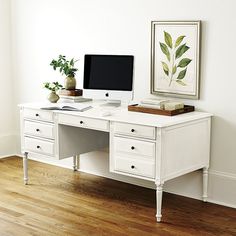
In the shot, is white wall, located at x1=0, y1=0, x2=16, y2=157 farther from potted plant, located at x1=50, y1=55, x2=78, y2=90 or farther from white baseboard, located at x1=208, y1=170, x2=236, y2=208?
white baseboard, located at x1=208, y1=170, x2=236, y2=208

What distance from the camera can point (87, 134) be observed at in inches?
177

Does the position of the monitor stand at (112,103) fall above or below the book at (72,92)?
below

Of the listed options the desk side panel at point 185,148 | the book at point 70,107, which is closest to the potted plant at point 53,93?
the book at point 70,107

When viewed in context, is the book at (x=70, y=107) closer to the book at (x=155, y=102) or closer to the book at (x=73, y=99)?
the book at (x=73, y=99)

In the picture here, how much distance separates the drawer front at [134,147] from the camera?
3604 millimetres

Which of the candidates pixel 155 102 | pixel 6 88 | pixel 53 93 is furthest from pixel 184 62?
pixel 6 88

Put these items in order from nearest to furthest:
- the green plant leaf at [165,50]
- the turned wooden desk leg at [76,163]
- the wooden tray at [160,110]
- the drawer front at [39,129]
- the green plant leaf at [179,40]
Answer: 1. the wooden tray at [160,110]
2. the green plant leaf at [179,40]
3. the green plant leaf at [165,50]
4. the drawer front at [39,129]
5. the turned wooden desk leg at [76,163]

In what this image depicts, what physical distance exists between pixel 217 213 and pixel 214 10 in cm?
149

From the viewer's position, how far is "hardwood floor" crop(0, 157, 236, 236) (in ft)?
11.6

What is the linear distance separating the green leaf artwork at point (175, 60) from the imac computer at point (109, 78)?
278mm

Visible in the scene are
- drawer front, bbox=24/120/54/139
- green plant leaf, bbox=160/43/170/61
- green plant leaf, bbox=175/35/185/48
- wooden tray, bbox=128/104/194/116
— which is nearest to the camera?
wooden tray, bbox=128/104/194/116

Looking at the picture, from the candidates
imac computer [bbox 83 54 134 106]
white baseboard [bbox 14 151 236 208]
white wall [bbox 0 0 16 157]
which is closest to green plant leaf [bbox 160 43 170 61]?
imac computer [bbox 83 54 134 106]

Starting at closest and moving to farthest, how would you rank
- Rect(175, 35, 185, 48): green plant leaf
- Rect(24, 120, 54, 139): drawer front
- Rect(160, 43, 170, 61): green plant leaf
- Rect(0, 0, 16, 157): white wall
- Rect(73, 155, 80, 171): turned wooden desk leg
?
Rect(175, 35, 185, 48): green plant leaf, Rect(160, 43, 170, 61): green plant leaf, Rect(24, 120, 54, 139): drawer front, Rect(73, 155, 80, 171): turned wooden desk leg, Rect(0, 0, 16, 157): white wall

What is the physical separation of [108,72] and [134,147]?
89 centimetres
